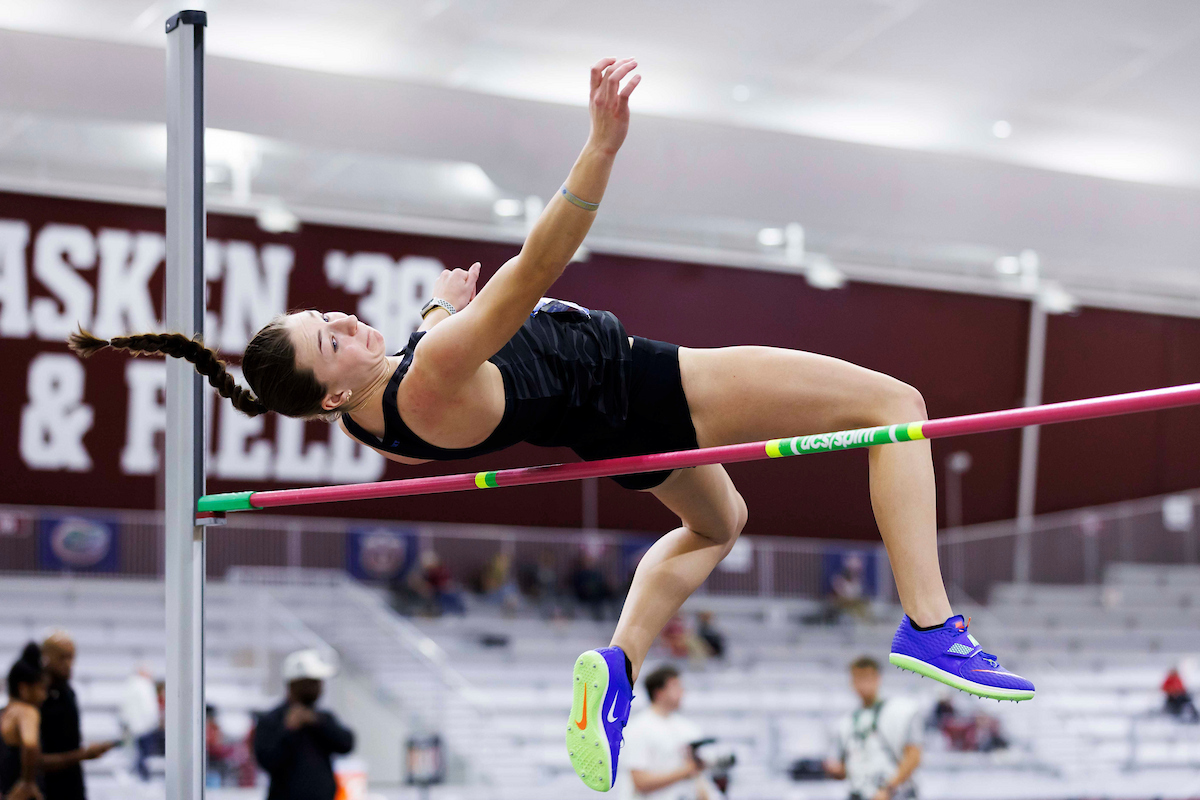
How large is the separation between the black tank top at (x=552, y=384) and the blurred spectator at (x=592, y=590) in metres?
8.17

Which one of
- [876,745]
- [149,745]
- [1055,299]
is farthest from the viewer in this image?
[1055,299]

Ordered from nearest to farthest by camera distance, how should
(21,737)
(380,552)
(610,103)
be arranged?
(610,103) → (21,737) → (380,552)

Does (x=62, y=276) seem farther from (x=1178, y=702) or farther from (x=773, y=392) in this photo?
(x=1178, y=702)

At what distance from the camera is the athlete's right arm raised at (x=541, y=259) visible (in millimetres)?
1823

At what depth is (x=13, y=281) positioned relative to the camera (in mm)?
9102

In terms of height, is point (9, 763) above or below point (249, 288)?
below

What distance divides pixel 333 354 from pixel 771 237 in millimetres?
8450

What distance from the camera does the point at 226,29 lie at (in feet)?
25.1

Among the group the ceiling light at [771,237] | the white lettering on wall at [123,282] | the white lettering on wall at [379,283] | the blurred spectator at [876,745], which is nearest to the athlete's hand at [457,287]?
the blurred spectator at [876,745]

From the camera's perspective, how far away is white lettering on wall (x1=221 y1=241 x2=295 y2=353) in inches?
368

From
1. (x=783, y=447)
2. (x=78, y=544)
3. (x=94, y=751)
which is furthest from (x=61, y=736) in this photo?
(x=78, y=544)

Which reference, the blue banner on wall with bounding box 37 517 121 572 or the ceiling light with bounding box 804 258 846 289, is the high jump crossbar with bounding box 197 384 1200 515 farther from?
the ceiling light with bounding box 804 258 846 289

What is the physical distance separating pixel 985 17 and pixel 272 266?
5.19m

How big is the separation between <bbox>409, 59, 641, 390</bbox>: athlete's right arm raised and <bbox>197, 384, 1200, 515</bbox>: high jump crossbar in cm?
27
